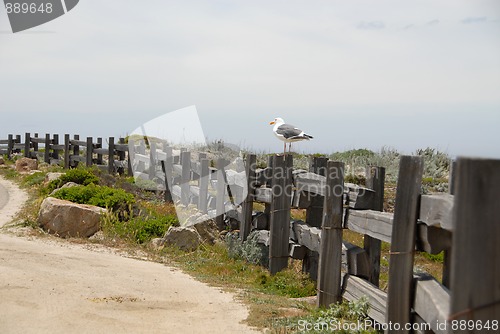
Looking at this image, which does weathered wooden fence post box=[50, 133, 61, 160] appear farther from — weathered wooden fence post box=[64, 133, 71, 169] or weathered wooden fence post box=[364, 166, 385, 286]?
weathered wooden fence post box=[364, 166, 385, 286]

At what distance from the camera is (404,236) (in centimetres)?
508

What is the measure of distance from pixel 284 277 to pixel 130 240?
14.0 feet

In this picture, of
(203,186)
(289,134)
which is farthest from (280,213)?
(203,186)

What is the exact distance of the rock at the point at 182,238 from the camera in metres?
11.6

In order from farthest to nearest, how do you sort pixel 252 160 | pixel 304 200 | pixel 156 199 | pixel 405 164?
pixel 156 199
pixel 252 160
pixel 304 200
pixel 405 164

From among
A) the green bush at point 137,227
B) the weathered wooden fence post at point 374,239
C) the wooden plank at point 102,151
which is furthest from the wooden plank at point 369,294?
the wooden plank at point 102,151

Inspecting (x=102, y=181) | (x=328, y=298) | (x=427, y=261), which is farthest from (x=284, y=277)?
(x=102, y=181)

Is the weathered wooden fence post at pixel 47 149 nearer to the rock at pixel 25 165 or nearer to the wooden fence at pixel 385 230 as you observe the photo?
the rock at pixel 25 165

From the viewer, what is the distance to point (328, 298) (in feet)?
23.3

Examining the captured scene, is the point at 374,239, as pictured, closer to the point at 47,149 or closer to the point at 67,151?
the point at 67,151

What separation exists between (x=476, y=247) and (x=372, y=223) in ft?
11.5

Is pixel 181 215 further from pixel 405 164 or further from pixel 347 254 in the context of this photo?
pixel 405 164

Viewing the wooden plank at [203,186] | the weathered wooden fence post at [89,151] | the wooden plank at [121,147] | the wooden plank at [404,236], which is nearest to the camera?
the wooden plank at [404,236]

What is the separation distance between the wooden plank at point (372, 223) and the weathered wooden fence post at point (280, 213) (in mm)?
2581
